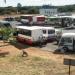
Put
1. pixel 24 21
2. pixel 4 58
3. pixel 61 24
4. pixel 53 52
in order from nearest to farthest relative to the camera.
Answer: pixel 4 58 < pixel 53 52 < pixel 61 24 < pixel 24 21

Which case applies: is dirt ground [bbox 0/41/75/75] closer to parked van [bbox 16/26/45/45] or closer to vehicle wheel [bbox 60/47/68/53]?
parked van [bbox 16/26/45/45]

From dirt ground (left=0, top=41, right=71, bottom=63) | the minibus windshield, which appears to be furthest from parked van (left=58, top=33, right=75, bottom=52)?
dirt ground (left=0, top=41, right=71, bottom=63)

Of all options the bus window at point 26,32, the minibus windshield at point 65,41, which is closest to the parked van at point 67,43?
the minibus windshield at point 65,41

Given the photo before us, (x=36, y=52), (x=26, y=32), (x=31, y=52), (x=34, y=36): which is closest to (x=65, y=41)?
(x=36, y=52)

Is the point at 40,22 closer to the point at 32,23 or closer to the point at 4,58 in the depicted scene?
the point at 32,23

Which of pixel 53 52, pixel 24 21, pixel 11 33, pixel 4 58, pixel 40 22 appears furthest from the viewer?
pixel 24 21

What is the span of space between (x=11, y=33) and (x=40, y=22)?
18026 millimetres

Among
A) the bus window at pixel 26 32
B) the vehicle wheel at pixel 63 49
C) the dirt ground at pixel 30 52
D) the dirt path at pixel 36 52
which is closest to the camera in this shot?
the dirt ground at pixel 30 52

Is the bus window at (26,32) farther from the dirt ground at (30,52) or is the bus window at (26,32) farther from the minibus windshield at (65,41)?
the minibus windshield at (65,41)

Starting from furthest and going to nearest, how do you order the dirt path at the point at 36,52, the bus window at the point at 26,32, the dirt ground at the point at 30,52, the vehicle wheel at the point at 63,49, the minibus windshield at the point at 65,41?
1. the bus window at the point at 26,32
2. the minibus windshield at the point at 65,41
3. the vehicle wheel at the point at 63,49
4. the dirt path at the point at 36,52
5. the dirt ground at the point at 30,52

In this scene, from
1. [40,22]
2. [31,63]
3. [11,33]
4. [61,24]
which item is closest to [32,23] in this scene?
[40,22]

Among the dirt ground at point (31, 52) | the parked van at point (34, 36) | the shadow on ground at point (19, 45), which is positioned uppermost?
the parked van at point (34, 36)

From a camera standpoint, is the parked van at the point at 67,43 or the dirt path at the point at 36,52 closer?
the dirt path at the point at 36,52

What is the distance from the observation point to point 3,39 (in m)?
30.7
